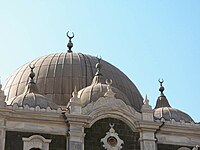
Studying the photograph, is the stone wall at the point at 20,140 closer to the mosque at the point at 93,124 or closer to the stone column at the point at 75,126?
the mosque at the point at 93,124

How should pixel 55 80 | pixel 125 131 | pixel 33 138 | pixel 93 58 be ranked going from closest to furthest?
pixel 33 138 < pixel 125 131 < pixel 55 80 < pixel 93 58

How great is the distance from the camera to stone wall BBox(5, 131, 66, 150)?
29.9 m

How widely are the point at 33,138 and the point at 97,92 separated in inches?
219

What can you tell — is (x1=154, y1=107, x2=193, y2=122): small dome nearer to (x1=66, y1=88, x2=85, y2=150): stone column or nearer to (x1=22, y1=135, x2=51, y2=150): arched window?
(x1=66, y1=88, x2=85, y2=150): stone column

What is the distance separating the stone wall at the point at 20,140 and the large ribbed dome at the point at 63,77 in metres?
7.37

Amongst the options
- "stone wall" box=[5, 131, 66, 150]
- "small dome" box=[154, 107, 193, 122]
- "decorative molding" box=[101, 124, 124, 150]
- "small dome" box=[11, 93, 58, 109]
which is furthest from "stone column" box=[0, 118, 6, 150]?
"small dome" box=[154, 107, 193, 122]

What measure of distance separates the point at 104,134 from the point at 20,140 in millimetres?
5335

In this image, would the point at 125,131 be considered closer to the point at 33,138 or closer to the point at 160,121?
the point at 160,121

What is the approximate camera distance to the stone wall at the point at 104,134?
3142 centimetres

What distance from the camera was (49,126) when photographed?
31219mm

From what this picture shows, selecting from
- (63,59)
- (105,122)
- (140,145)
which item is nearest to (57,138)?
(105,122)

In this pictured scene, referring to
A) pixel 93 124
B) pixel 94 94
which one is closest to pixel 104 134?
pixel 93 124

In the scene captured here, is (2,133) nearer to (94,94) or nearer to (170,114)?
(94,94)

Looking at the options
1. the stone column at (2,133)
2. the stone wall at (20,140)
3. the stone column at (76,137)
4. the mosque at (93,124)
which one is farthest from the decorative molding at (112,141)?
the stone column at (2,133)
